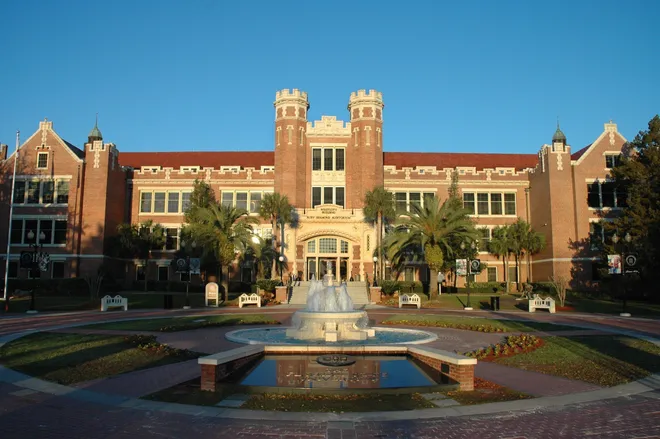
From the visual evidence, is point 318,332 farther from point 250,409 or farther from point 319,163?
point 319,163

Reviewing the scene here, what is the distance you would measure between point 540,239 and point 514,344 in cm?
3394

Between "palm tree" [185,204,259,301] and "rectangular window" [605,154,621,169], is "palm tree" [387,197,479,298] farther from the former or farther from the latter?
"rectangular window" [605,154,621,169]

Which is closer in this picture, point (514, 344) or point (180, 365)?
point (180, 365)

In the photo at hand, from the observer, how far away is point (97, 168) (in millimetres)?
48031

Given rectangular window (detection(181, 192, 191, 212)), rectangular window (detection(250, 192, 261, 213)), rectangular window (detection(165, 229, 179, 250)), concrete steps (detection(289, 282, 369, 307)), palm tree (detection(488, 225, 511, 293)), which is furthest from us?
rectangular window (detection(181, 192, 191, 212))

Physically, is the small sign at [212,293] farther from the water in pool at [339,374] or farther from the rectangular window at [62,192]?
the water in pool at [339,374]

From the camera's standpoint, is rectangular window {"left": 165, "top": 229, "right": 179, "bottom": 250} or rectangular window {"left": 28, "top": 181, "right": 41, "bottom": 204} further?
rectangular window {"left": 165, "top": 229, "right": 179, "bottom": 250}

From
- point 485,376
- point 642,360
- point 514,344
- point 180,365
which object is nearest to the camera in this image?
point 485,376

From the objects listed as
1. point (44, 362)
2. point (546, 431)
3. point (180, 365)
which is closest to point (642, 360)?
point (546, 431)

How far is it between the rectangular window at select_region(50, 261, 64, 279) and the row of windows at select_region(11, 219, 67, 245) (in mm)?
1742

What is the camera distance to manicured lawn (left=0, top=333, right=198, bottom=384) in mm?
Answer: 11664

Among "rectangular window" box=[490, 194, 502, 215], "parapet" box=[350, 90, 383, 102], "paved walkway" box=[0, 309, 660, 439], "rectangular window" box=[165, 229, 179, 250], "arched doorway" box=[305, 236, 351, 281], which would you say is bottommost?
"paved walkway" box=[0, 309, 660, 439]

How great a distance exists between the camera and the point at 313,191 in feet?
166

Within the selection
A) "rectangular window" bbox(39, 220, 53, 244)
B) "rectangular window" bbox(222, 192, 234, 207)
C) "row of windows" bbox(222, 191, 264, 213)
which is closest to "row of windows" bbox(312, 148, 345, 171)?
"row of windows" bbox(222, 191, 264, 213)
